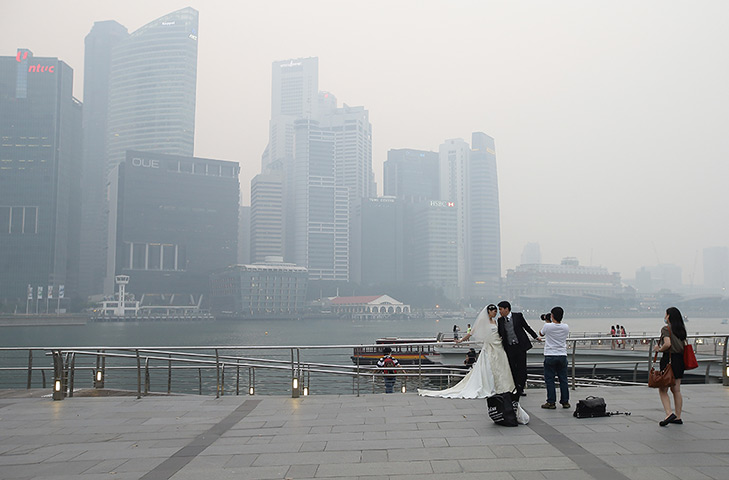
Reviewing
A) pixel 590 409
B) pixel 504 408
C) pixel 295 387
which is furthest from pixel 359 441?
pixel 295 387

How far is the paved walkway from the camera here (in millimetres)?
6910

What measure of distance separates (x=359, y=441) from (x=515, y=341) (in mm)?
3194

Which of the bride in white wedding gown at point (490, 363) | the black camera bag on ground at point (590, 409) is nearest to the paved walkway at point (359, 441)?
the black camera bag on ground at point (590, 409)

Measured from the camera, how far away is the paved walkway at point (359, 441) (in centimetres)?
691

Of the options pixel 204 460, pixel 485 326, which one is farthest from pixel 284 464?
pixel 485 326

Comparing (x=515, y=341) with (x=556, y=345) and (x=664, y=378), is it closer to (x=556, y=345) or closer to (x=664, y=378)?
(x=556, y=345)

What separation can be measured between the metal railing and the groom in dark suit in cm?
171

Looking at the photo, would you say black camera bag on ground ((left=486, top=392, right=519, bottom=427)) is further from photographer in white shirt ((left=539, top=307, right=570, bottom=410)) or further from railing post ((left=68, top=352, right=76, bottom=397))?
railing post ((left=68, top=352, right=76, bottom=397))

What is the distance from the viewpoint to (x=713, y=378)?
2158 centimetres

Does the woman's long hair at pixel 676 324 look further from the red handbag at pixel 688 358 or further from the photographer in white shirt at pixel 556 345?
the photographer in white shirt at pixel 556 345

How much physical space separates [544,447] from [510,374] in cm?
163

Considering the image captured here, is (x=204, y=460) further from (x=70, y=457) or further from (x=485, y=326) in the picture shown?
(x=485, y=326)

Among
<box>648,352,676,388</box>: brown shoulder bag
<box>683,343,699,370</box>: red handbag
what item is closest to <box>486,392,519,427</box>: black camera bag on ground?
<box>648,352,676,388</box>: brown shoulder bag

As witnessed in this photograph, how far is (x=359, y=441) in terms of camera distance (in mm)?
8469
